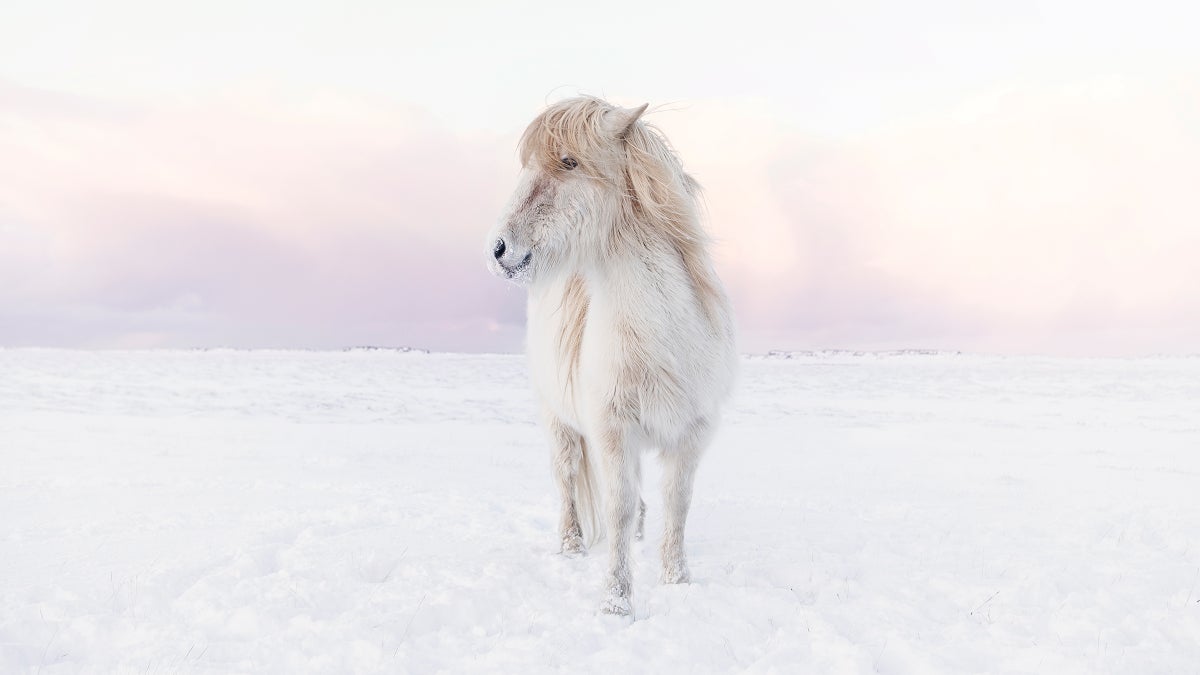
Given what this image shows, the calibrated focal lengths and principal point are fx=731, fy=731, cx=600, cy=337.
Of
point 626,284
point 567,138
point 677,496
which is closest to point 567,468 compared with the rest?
point 677,496

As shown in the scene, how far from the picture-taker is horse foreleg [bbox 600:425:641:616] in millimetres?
3621

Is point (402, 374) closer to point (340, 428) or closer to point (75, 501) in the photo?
point (340, 428)

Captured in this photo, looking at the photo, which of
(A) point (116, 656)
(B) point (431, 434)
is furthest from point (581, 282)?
(B) point (431, 434)

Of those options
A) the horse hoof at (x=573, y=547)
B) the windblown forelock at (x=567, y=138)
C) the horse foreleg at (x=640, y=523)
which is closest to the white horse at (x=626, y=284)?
the windblown forelock at (x=567, y=138)

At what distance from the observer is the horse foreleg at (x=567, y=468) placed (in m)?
4.80

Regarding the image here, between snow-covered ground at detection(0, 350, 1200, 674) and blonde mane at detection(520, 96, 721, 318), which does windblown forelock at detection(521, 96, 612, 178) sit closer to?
blonde mane at detection(520, 96, 721, 318)

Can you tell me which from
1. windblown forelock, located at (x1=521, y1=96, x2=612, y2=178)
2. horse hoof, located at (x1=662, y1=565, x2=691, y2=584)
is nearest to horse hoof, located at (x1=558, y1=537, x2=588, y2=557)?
horse hoof, located at (x1=662, y1=565, x2=691, y2=584)

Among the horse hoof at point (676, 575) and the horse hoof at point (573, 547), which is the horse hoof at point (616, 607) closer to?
the horse hoof at point (676, 575)

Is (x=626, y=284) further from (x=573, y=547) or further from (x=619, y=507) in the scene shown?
(x=573, y=547)

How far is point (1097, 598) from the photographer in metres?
3.86

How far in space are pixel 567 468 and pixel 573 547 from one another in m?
0.50

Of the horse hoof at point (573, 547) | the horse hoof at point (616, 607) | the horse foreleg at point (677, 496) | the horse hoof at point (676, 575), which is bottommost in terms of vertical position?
the horse hoof at point (573, 547)

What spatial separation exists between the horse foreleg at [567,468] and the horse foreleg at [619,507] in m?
1.04

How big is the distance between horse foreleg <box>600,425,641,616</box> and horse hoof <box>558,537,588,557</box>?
3.17 feet
